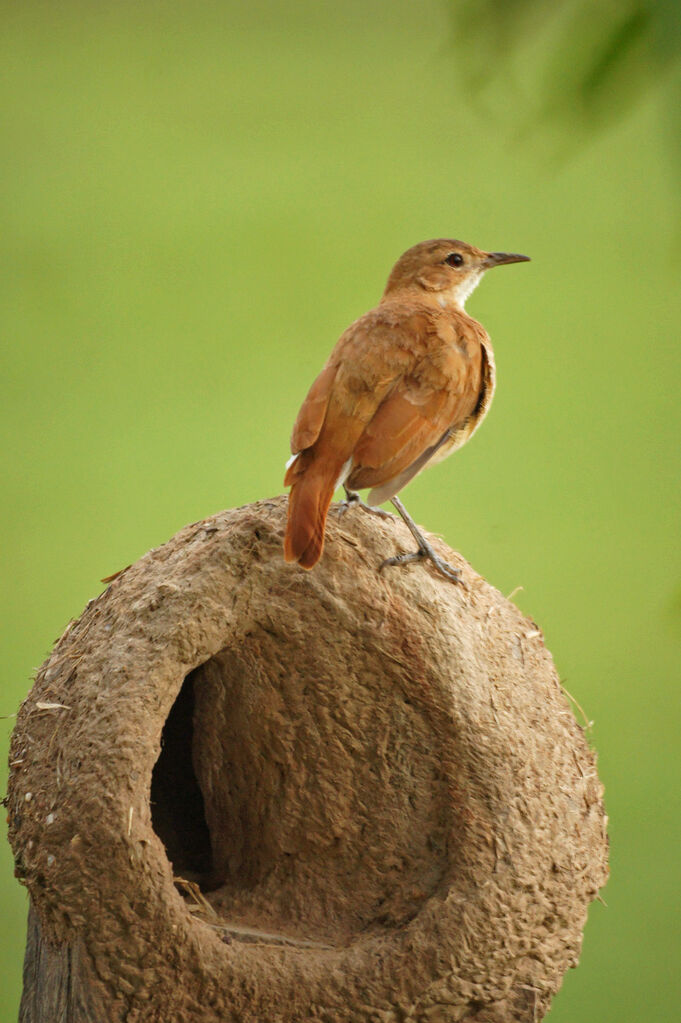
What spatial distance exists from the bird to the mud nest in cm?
15

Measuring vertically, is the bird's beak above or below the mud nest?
above

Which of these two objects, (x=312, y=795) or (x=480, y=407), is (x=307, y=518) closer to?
(x=480, y=407)

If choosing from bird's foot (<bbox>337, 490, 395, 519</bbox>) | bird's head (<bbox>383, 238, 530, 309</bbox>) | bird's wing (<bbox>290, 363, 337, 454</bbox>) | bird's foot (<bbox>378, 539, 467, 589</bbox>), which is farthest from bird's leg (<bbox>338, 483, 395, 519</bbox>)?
bird's head (<bbox>383, 238, 530, 309</bbox>)

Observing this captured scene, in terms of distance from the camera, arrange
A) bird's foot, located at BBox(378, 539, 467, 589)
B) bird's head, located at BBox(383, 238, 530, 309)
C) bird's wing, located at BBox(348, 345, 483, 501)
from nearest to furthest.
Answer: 1. bird's wing, located at BBox(348, 345, 483, 501)
2. bird's foot, located at BBox(378, 539, 467, 589)
3. bird's head, located at BBox(383, 238, 530, 309)

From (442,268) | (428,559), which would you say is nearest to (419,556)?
(428,559)

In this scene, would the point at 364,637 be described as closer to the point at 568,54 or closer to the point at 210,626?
the point at 210,626

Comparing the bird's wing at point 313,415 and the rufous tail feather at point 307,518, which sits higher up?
the bird's wing at point 313,415

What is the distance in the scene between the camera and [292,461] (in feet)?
6.07

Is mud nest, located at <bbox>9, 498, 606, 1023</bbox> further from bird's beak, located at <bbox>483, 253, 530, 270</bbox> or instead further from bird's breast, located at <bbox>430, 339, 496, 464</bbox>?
bird's beak, located at <bbox>483, 253, 530, 270</bbox>

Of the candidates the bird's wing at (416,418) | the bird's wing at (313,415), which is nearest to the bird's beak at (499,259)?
the bird's wing at (416,418)

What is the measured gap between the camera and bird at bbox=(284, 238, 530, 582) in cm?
179

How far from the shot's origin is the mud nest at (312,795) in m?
1.73

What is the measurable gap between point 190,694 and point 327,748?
1.30ft

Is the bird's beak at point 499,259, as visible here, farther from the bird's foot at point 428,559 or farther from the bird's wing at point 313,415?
the bird's foot at point 428,559
